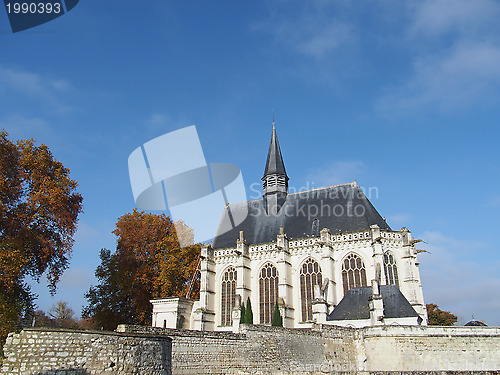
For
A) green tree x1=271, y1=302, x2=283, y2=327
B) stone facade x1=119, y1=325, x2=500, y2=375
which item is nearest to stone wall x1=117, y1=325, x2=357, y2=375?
stone facade x1=119, y1=325, x2=500, y2=375

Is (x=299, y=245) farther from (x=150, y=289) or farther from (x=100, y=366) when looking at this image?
(x=100, y=366)

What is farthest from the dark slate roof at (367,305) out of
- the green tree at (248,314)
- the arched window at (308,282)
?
the green tree at (248,314)

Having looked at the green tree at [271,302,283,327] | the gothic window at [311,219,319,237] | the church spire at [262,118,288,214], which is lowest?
the green tree at [271,302,283,327]

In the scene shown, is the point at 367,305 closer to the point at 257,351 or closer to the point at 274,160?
the point at 257,351

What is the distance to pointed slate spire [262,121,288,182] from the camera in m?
36.3

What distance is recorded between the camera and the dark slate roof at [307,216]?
29969 millimetres

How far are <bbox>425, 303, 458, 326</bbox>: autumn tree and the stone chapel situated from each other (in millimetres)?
28387

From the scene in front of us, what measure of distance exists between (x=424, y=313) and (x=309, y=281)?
7687 millimetres

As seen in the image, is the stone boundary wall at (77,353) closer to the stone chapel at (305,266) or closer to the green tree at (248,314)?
the stone chapel at (305,266)

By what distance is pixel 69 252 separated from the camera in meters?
20.9

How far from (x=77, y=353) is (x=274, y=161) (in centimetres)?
2955

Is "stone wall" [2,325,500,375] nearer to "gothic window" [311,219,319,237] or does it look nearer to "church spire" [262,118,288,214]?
"gothic window" [311,219,319,237]

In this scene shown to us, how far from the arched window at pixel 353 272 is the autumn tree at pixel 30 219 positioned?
17392 mm

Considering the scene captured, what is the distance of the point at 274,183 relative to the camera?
1407 inches
